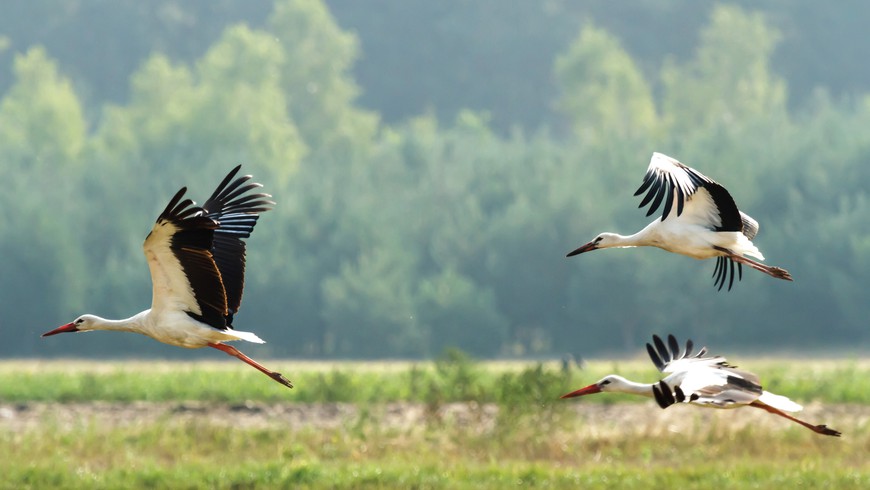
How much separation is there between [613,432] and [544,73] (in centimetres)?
6746

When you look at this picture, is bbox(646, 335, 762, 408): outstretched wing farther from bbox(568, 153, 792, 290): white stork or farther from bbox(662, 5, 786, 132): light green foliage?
bbox(662, 5, 786, 132): light green foliage

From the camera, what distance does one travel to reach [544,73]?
89562 mm

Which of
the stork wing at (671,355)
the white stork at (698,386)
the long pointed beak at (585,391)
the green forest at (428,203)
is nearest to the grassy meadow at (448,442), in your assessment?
the stork wing at (671,355)

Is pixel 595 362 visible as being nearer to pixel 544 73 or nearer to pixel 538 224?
pixel 538 224

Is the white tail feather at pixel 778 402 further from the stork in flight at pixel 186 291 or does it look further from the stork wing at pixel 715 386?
the stork in flight at pixel 186 291

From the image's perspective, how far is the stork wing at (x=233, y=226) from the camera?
11.3m

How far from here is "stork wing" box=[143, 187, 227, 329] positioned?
975 centimetres

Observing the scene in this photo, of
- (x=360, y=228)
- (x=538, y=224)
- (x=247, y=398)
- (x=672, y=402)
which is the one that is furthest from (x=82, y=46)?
(x=672, y=402)

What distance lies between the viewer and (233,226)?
11.8 metres

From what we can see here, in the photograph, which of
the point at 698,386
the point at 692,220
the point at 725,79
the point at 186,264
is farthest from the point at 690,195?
the point at 725,79

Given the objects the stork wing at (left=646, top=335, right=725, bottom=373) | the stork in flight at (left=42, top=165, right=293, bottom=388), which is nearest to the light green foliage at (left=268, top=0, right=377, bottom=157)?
the stork wing at (left=646, top=335, right=725, bottom=373)

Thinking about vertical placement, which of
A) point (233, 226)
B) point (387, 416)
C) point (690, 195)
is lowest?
point (233, 226)

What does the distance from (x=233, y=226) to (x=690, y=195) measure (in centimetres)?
345

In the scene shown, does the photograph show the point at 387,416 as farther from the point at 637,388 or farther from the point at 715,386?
the point at 715,386
